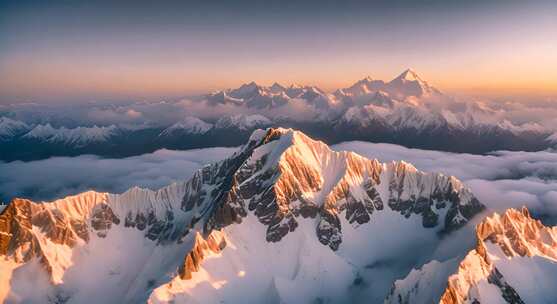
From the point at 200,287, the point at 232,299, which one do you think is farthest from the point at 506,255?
the point at 200,287

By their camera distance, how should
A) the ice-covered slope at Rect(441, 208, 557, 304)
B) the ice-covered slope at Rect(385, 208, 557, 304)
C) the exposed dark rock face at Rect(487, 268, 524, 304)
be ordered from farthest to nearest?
1. the exposed dark rock face at Rect(487, 268, 524, 304)
2. the ice-covered slope at Rect(441, 208, 557, 304)
3. the ice-covered slope at Rect(385, 208, 557, 304)

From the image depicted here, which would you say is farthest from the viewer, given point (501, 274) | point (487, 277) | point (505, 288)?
point (501, 274)

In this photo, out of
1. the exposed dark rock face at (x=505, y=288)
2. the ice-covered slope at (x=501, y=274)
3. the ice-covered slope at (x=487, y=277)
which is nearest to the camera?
the ice-covered slope at (x=487, y=277)

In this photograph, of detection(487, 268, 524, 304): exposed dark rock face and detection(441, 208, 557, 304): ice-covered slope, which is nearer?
detection(441, 208, 557, 304): ice-covered slope

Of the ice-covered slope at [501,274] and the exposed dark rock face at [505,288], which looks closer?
the ice-covered slope at [501,274]

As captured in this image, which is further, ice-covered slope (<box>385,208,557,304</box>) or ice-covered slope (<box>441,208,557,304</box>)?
ice-covered slope (<box>441,208,557,304</box>)

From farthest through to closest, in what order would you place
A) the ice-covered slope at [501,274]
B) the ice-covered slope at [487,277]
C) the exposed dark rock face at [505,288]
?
1. the exposed dark rock face at [505,288]
2. the ice-covered slope at [501,274]
3. the ice-covered slope at [487,277]

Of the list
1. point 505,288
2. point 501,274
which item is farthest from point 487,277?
point 501,274

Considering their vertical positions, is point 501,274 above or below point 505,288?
above

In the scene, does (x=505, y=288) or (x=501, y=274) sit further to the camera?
(x=501, y=274)

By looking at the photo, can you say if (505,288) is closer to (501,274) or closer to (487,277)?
(487,277)


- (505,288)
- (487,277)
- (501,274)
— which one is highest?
(487,277)

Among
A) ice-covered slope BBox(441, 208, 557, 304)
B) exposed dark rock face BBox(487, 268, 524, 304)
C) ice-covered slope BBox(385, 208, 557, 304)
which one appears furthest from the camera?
exposed dark rock face BBox(487, 268, 524, 304)
